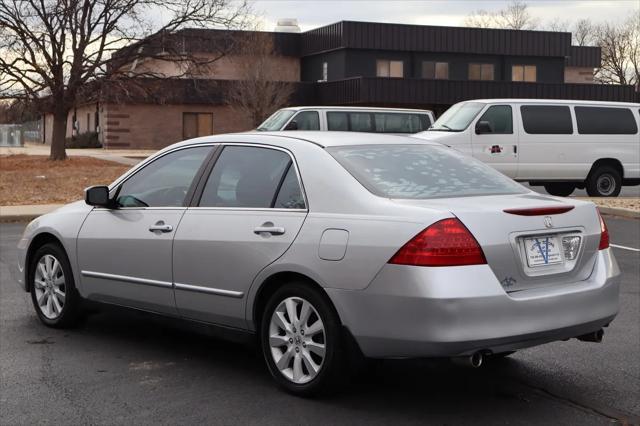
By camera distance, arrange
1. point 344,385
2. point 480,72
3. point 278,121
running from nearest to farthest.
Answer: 1. point 344,385
2. point 278,121
3. point 480,72

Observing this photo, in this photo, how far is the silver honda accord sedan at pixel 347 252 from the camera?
4898mm

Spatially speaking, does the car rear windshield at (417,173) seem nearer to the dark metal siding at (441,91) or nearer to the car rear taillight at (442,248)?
the car rear taillight at (442,248)

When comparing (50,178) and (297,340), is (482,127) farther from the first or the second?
(297,340)

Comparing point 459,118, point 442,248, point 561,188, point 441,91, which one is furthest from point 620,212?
point 441,91

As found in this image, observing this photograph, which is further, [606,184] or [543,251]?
[606,184]

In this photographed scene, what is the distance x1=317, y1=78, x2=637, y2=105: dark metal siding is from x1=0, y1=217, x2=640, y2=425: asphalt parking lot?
127 ft

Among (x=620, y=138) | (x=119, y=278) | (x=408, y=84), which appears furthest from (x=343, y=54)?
(x=119, y=278)

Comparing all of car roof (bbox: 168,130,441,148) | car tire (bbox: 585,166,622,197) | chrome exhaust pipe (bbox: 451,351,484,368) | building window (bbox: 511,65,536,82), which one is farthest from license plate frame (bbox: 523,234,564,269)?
building window (bbox: 511,65,536,82)

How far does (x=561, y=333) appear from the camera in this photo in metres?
5.15

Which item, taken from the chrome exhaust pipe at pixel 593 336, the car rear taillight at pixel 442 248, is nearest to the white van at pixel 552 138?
the chrome exhaust pipe at pixel 593 336

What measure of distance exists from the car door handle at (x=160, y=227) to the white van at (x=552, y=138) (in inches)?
491

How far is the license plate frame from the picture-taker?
16.8 feet

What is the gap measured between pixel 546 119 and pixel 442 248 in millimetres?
15114

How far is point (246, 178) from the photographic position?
600cm
